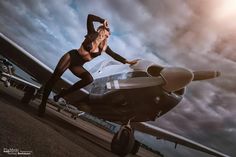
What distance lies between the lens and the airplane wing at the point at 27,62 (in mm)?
6742

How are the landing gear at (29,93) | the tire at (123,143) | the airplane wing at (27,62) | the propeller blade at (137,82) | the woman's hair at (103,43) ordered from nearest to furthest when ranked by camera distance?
the propeller blade at (137,82) → the woman's hair at (103,43) → the tire at (123,143) → the airplane wing at (27,62) → the landing gear at (29,93)

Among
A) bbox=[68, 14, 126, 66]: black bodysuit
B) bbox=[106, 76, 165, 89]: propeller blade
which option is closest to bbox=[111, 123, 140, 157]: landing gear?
bbox=[106, 76, 165, 89]: propeller blade

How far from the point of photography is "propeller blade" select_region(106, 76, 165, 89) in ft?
15.5

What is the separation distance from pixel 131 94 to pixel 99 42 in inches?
47.4

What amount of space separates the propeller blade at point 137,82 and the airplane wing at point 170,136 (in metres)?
4.76

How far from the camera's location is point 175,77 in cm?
444

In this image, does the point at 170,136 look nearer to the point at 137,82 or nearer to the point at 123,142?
the point at 123,142

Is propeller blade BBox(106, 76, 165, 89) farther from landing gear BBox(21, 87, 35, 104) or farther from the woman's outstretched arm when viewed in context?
landing gear BBox(21, 87, 35, 104)

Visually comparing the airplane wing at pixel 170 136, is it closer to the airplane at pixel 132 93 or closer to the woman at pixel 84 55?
the airplane at pixel 132 93

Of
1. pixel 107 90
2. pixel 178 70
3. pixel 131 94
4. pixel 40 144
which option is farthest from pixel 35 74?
pixel 40 144

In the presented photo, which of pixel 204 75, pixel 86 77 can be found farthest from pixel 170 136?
pixel 86 77

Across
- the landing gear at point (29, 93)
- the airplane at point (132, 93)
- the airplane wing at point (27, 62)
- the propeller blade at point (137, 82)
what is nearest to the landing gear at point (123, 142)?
the airplane at point (132, 93)

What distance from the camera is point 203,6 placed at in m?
6.64

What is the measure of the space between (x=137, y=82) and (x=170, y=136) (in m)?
5.76
